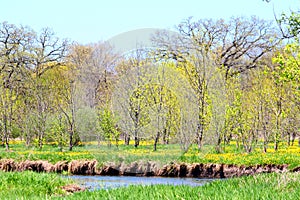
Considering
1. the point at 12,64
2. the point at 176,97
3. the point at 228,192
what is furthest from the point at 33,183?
the point at 12,64

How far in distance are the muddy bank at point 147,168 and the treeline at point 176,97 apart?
2960 millimetres

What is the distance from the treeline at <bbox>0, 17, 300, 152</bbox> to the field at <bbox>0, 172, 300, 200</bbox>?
14.4 feet

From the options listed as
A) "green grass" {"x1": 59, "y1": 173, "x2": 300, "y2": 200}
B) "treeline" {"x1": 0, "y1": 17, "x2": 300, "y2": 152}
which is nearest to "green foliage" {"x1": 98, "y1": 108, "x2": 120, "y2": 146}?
"treeline" {"x1": 0, "y1": 17, "x2": 300, "y2": 152}

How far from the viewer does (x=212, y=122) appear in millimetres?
23516

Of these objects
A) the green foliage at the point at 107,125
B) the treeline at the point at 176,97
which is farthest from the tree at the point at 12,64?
the green foliage at the point at 107,125

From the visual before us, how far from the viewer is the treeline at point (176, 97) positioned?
23.2 meters

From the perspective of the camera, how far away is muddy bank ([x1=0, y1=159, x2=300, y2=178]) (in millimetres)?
17422

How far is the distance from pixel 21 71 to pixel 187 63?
13.9 m

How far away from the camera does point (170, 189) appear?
7.64 m

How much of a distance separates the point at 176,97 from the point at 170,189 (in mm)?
17595

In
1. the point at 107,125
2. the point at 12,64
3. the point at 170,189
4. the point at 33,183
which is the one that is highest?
the point at 12,64

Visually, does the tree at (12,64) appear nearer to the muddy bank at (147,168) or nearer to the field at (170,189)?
the muddy bank at (147,168)

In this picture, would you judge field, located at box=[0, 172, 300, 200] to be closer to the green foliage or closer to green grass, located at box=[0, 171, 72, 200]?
green grass, located at box=[0, 171, 72, 200]

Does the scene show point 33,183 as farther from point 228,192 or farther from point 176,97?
point 176,97
